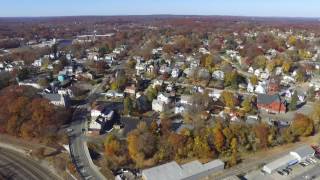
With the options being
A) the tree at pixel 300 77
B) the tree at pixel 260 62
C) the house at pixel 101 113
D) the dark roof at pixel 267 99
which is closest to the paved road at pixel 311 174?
the dark roof at pixel 267 99

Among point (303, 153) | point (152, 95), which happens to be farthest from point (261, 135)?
point (152, 95)

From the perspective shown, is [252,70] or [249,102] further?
[252,70]

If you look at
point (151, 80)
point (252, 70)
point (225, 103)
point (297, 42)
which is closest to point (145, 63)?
point (151, 80)

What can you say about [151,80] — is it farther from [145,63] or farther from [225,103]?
[225,103]

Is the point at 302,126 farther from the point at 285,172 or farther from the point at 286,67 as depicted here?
the point at 286,67

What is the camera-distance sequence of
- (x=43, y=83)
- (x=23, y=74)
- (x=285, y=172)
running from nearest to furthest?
(x=285, y=172)
(x=43, y=83)
(x=23, y=74)

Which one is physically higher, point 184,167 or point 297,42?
point 297,42

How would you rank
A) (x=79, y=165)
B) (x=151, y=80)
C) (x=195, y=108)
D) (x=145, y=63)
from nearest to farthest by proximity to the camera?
(x=79, y=165)
(x=195, y=108)
(x=151, y=80)
(x=145, y=63)
